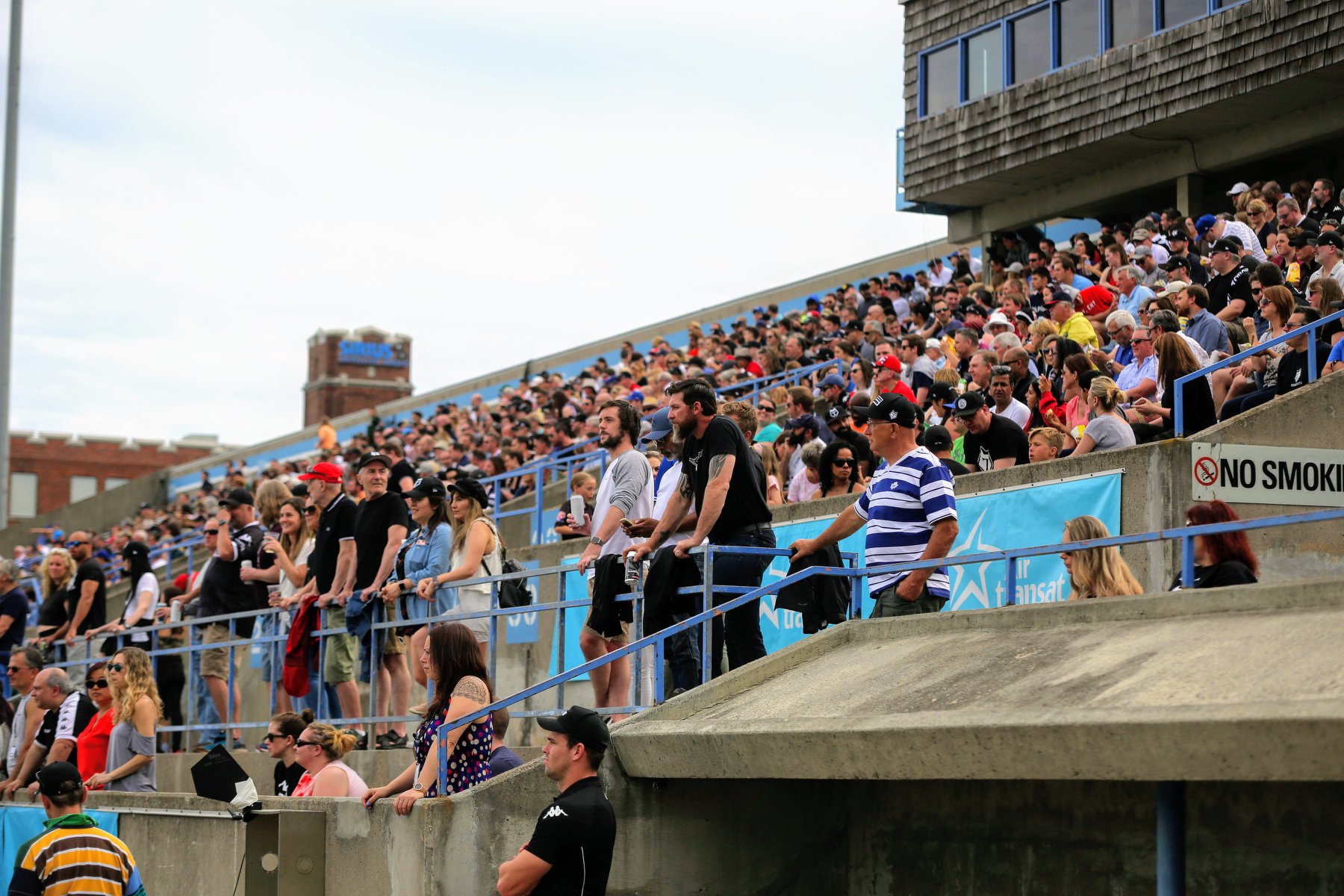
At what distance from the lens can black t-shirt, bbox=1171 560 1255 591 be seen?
7.19m

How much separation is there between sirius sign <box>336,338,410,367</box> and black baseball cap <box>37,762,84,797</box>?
57.2 metres

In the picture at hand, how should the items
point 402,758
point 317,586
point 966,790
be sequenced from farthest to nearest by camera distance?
point 317,586 < point 402,758 < point 966,790

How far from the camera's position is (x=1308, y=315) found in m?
11.1

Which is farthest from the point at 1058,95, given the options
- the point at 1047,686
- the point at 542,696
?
the point at 1047,686

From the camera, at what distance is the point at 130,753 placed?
37.7ft

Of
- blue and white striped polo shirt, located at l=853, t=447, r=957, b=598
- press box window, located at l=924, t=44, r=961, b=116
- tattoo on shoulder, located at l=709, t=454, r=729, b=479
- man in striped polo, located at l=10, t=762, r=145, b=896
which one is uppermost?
press box window, located at l=924, t=44, r=961, b=116

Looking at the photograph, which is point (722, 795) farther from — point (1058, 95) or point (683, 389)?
point (1058, 95)

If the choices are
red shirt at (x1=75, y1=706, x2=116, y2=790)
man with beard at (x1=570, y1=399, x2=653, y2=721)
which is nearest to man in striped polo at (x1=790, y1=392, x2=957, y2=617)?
man with beard at (x1=570, y1=399, x2=653, y2=721)

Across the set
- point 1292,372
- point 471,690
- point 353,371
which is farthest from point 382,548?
point 353,371

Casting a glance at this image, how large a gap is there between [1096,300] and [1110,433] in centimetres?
516

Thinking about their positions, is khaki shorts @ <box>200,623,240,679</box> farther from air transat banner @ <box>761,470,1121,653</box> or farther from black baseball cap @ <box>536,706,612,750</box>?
black baseball cap @ <box>536,706,612,750</box>

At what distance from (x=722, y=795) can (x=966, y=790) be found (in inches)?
48.1

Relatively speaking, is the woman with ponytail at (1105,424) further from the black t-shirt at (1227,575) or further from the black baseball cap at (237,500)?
the black baseball cap at (237,500)

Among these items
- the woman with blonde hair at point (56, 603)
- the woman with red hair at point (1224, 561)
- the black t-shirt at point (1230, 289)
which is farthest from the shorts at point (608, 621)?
the woman with blonde hair at point (56, 603)
